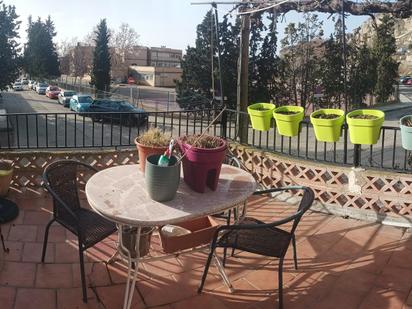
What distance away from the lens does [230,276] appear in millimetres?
2980

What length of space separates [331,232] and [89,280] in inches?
86.2

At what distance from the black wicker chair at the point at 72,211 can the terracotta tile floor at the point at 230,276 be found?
0.21m

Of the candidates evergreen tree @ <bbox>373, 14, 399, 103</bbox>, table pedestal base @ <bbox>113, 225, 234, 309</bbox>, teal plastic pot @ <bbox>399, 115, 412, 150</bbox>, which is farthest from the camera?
evergreen tree @ <bbox>373, 14, 399, 103</bbox>

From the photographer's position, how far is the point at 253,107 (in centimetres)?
498

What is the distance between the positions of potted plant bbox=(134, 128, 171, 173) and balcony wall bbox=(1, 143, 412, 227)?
6.84ft

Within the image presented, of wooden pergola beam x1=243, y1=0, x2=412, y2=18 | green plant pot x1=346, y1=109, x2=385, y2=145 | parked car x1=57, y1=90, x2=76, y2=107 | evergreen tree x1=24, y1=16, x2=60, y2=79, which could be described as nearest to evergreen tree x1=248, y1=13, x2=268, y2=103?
wooden pergola beam x1=243, y1=0, x2=412, y2=18

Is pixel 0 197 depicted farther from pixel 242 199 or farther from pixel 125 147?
pixel 242 199

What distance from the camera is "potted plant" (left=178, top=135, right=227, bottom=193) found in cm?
245

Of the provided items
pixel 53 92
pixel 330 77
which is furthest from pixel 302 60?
pixel 53 92

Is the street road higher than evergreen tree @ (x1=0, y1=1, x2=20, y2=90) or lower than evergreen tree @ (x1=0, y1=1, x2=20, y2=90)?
lower

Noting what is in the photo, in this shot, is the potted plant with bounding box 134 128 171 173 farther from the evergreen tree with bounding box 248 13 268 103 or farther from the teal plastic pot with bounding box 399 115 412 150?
the evergreen tree with bounding box 248 13 268 103

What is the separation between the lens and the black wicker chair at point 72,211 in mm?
2572

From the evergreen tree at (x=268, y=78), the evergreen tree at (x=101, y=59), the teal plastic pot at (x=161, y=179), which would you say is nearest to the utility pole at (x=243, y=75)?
the teal plastic pot at (x=161, y=179)

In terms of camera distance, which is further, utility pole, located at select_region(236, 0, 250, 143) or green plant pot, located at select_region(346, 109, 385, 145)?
utility pole, located at select_region(236, 0, 250, 143)
